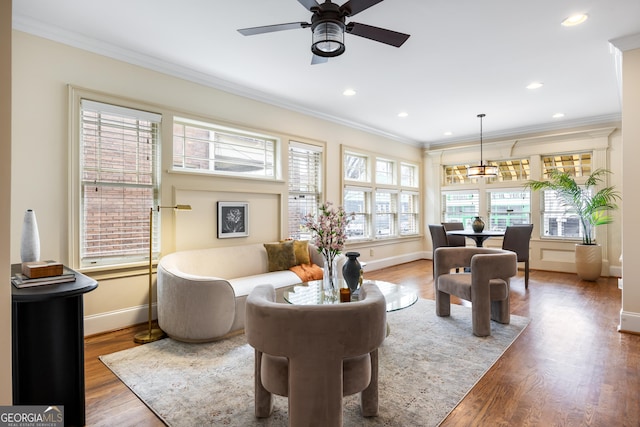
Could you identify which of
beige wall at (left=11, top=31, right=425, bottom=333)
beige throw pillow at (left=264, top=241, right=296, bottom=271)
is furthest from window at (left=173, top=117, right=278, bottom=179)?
beige throw pillow at (left=264, top=241, right=296, bottom=271)

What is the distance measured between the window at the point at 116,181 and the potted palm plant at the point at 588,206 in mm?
6448

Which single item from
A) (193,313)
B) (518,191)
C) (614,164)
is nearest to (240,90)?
(193,313)

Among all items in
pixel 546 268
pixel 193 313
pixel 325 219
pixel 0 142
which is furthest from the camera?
pixel 546 268

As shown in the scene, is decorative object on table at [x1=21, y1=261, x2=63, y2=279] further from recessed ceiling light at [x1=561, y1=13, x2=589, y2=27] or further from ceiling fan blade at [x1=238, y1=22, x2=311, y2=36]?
recessed ceiling light at [x1=561, y1=13, x2=589, y2=27]

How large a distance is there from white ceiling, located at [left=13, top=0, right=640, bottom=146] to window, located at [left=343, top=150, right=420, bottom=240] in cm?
135

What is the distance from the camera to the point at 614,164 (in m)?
5.83

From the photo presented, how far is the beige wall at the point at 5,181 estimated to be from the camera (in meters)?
1.20

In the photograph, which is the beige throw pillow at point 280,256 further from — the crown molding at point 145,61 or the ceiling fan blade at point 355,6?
the ceiling fan blade at point 355,6

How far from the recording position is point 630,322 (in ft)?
10.6

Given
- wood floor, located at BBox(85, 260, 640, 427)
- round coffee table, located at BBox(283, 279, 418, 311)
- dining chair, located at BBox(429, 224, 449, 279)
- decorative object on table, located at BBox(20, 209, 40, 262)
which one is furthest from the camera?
dining chair, located at BBox(429, 224, 449, 279)

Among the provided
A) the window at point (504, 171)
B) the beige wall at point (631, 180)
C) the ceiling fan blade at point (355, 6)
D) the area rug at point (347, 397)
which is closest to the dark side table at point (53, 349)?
the area rug at point (347, 397)

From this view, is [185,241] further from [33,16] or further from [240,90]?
[33,16]

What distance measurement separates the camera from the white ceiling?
106 inches

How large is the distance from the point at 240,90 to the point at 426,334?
12.1ft
